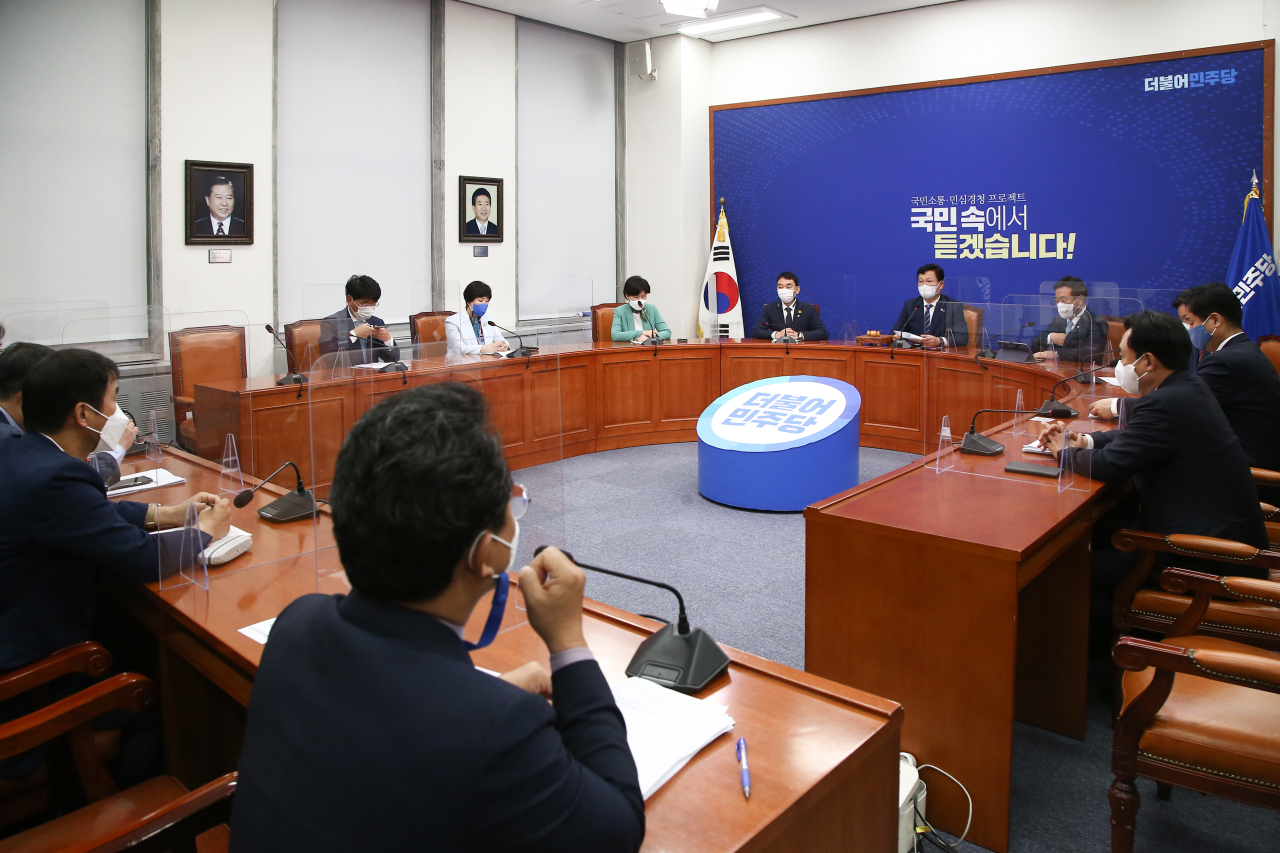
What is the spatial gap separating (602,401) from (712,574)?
293 centimetres

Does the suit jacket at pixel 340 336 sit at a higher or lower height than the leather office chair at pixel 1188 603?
higher

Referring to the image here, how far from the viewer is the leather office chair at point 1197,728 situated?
190 cm

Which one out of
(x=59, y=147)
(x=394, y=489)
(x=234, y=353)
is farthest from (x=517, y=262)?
(x=394, y=489)

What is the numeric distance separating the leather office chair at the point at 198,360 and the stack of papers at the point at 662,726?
15.3 ft

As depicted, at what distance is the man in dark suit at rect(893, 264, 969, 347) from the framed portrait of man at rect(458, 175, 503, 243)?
356cm

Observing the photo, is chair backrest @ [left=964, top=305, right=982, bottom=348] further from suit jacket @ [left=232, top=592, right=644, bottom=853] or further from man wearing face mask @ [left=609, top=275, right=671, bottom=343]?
suit jacket @ [left=232, top=592, right=644, bottom=853]

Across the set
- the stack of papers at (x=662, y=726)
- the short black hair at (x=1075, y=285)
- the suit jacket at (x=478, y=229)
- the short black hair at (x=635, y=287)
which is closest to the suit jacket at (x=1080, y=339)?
the short black hair at (x=1075, y=285)

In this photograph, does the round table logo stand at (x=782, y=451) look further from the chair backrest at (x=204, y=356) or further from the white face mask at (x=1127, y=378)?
the chair backrest at (x=204, y=356)

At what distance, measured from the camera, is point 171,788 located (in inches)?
73.7

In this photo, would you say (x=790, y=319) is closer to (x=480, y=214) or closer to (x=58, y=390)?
(x=480, y=214)

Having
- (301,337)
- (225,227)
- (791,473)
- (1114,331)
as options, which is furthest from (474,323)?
(1114,331)

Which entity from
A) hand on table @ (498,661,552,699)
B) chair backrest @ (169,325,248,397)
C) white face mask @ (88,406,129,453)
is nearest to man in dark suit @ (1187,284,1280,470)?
hand on table @ (498,661,552,699)

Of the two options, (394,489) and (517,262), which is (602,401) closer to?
(517,262)

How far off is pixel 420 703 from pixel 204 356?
5515 millimetres
